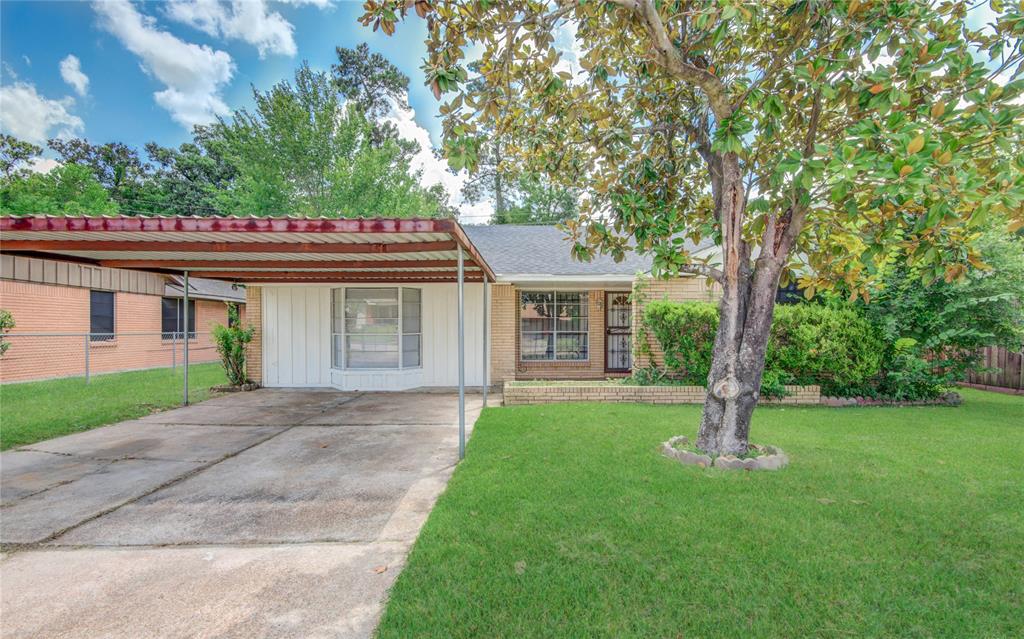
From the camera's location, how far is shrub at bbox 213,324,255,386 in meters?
9.59

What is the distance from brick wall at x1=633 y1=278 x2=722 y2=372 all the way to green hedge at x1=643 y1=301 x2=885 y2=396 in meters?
0.34

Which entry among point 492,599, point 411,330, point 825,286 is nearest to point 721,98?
point 825,286

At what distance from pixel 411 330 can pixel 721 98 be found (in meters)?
7.40

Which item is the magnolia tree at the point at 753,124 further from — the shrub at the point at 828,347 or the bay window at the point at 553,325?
the bay window at the point at 553,325

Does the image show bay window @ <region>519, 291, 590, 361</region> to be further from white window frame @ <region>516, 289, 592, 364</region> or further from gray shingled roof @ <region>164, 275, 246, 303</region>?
gray shingled roof @ <region>164, 275, 246, 303</region>

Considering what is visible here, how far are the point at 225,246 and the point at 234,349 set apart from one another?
5711 mm

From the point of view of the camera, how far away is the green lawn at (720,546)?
2.21 meters

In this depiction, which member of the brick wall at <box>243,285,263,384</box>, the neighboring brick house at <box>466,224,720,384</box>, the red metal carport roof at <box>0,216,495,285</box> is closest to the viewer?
the red metal carport roof at <box>0,216,495,285</box>

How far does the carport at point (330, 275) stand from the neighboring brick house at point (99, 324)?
147cm

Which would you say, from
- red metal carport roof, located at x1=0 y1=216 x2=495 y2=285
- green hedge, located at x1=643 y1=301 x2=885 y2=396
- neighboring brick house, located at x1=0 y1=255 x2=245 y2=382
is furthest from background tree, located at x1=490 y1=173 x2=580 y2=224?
red metal carport roof, located at x1=0 y1=216 x2=495 y2=285

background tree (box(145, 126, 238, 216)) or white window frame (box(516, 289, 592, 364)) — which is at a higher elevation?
background tree (box(145, 126, 238, 216))

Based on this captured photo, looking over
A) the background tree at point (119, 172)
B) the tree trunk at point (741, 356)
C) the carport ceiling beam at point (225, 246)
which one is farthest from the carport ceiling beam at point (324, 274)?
the background tree at point (119, 172)

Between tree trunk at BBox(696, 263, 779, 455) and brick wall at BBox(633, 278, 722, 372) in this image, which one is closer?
tree trunk at BBox(696, 263, 779, 455)

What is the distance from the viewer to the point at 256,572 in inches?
106
